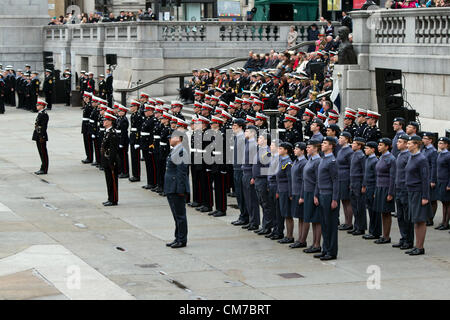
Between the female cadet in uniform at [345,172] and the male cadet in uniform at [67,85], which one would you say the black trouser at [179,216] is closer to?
the female cadet in uniform at [345,172]

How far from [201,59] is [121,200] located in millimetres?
18234

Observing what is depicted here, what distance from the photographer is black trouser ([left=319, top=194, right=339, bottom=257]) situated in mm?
14508

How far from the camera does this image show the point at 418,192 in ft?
48.3

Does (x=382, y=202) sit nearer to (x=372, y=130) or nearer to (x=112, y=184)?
(x=372, y=130)

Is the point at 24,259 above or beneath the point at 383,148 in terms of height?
beneath

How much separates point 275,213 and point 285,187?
0.76 meters

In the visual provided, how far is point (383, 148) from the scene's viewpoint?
614 inches

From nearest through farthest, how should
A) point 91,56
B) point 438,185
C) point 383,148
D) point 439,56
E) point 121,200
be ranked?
point 383,148, point 438,185, point 121,200, point 439,56, point 91,56

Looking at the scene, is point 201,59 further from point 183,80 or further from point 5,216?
point 5,216

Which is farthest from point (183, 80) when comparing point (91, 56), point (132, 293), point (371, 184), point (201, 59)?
point (132, 293)

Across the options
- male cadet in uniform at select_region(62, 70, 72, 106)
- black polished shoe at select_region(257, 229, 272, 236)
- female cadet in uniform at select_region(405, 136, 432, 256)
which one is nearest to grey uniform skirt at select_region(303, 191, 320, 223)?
female cadet in uniform at select_region(405, 136, 432, 256)
